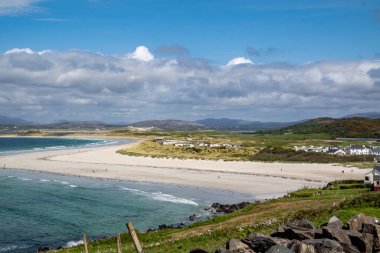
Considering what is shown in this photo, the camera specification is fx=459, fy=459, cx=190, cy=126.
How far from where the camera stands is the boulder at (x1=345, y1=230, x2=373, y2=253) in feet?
52.2

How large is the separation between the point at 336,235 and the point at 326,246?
1.30m

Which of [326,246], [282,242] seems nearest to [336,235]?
[326,246]

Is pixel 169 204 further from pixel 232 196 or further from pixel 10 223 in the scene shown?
pixel 10 223

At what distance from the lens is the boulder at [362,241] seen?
1591cm

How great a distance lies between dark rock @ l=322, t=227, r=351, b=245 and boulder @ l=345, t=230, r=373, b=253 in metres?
0.25

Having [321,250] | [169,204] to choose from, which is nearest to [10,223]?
[169,204]

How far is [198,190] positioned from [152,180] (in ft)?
48.4

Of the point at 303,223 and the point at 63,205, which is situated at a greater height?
the point at 303,223

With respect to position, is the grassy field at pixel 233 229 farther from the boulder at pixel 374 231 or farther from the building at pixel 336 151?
the building at pixel 336 151

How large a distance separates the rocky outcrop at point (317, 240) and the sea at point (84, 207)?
26966 millimetres

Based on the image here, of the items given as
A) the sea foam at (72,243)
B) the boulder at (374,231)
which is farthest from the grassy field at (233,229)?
the boulder at (374,231)

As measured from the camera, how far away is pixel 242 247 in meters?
15.1

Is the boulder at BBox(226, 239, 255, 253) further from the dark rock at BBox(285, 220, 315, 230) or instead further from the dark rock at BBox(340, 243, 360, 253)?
the dark rock at BBox(285, 220, 315, 230)

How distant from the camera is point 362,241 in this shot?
16.0 meters
